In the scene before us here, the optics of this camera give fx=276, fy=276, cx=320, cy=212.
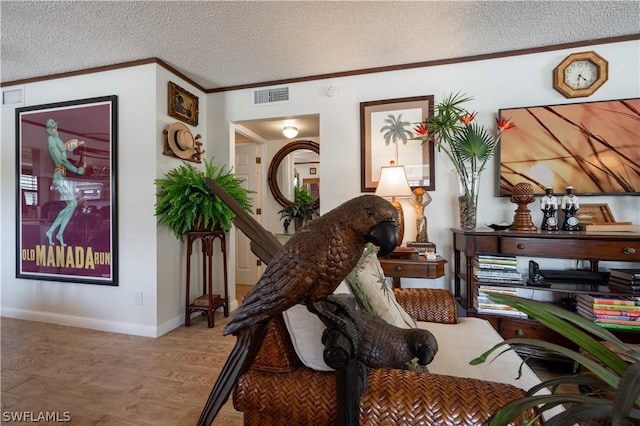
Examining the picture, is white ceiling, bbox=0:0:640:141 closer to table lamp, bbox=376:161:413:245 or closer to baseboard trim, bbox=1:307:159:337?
table lamp, bbox=376:161:413:245

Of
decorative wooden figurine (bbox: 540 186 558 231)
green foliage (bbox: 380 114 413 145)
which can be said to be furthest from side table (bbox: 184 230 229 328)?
decorative wooden figurine (bbox: 540 186 558 231)

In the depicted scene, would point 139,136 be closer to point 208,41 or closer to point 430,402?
point 208,41

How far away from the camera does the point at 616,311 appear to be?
175 cm

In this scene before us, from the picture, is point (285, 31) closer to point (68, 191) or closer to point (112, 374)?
point (68, 191)

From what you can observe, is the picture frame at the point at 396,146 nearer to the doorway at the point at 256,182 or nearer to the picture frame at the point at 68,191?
the doorway at the point at 256,182

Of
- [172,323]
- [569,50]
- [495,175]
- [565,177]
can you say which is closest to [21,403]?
[172,323]

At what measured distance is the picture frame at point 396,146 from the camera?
252 centimetres

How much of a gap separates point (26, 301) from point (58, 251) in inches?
28.5

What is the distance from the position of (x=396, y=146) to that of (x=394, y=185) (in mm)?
549

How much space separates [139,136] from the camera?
2488mm

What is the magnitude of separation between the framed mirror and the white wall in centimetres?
128

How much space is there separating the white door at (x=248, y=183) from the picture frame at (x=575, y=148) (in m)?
3.11

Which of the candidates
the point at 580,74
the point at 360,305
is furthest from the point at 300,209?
the point at 580,74

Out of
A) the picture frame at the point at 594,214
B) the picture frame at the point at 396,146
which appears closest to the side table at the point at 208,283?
the picture frame at the point at 396,146
